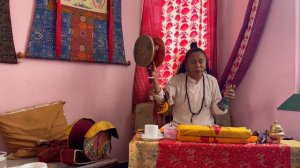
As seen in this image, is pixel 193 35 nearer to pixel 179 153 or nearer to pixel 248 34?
pixel 248 34

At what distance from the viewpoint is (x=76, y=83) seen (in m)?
2.64

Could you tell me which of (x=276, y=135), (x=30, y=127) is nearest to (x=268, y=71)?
→ (x=276, y=135)

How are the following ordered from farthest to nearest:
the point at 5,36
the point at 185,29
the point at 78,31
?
1. the point at 185,29
2. the point at 78,31
3. the point at 5,36

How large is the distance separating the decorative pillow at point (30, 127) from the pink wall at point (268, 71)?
65.2 inches

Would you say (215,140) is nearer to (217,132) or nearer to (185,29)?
(217,132)

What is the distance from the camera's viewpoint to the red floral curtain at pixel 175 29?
113 inches

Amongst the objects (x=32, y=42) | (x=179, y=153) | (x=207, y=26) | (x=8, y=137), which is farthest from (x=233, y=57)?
(x=8, y=137)

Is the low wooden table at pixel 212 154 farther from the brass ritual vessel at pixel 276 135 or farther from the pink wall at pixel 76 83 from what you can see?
the pink wall at pixel 76 83

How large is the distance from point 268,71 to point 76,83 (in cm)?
171

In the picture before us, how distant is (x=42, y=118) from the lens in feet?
7.35

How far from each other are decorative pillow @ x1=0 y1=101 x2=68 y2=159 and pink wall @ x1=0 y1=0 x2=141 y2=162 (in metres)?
0.15

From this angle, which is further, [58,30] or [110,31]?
[110,31]

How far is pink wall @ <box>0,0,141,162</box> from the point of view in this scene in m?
2.25

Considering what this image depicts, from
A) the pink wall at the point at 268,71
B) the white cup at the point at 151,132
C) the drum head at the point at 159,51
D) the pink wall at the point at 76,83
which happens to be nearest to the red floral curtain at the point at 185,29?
the pink wall at the point at 268,71
